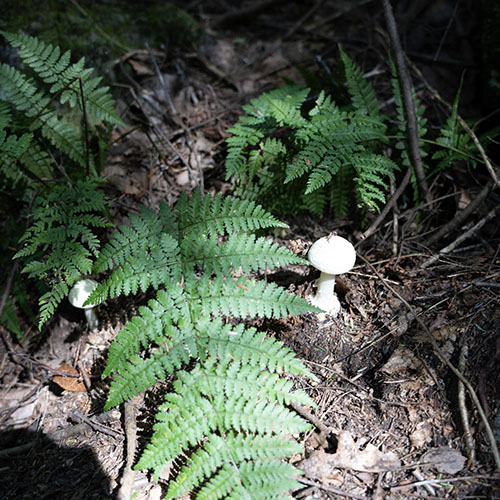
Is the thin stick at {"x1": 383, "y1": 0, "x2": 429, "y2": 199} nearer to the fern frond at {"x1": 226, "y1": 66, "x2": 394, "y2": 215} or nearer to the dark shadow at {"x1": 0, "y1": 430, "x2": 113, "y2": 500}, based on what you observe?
the fern frond at {"x1": 226, "y1": 66, "x2": 394, "y2": 215}

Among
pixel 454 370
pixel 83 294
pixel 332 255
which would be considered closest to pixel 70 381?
pixel 83 294

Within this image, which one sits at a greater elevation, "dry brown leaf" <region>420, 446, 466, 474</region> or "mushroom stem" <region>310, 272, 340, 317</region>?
"mushroom stem" <region>310, 272, 340, 317</region>

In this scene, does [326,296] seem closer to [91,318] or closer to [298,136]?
[298,136]

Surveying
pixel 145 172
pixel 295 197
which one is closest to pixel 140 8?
pixel 145 172

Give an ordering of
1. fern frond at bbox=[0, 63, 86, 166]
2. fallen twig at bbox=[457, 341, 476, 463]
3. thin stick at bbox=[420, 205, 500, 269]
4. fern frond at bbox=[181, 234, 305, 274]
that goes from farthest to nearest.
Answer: fern frond at bbox=[0, 63, 86, 166]
thin stick at bbox=[420, 205, 500, 269]
fern frond at bbox=[181, 234, 305, 274]
fallen twig at bbox=[457, 341, 476, 463]

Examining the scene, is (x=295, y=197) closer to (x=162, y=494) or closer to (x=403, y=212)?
(x=403, y=212)

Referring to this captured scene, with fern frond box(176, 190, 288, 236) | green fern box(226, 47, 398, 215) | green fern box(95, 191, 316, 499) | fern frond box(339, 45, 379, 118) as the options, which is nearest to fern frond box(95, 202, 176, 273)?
green fern box(95, 191, 316, 499)
